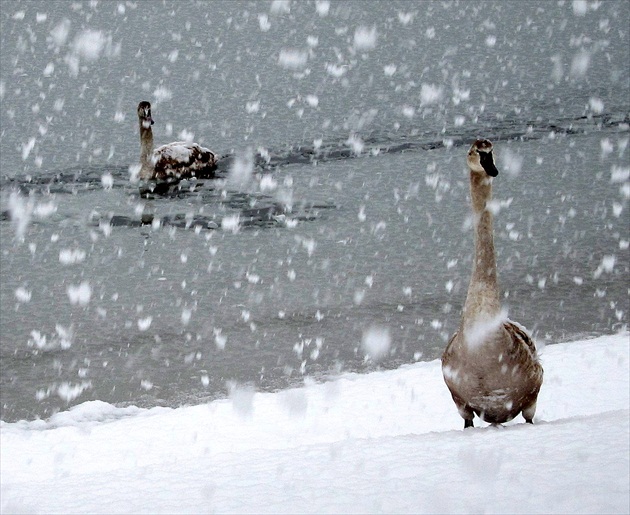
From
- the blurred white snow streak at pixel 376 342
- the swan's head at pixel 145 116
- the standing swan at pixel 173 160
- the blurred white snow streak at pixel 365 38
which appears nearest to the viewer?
the blurred white snow streak at pixel 376 342

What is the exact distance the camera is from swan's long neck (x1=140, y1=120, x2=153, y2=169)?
1404 centimetres

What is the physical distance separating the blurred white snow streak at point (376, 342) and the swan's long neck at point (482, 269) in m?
2.57

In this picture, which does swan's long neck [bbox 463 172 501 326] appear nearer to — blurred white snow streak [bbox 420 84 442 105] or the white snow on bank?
the white snow on bank

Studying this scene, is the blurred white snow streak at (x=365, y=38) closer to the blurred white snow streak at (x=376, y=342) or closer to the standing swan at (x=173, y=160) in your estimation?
the standing swan at (x=173, y=160)

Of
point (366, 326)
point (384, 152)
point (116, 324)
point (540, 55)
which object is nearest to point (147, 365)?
point (116, 324)

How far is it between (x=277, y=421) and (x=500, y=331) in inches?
67.6

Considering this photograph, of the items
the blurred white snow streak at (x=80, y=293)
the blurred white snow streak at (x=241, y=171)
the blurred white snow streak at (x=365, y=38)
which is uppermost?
the blurred white snow streak at (x=365, y=38)

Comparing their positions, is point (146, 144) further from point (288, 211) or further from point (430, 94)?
point (430, 94)

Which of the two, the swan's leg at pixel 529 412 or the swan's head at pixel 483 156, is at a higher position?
the swan's head at pixel 483 156

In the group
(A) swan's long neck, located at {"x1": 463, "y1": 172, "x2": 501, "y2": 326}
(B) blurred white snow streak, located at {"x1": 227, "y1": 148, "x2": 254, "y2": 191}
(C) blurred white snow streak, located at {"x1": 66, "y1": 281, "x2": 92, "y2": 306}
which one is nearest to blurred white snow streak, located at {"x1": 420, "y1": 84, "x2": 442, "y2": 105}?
(B) blurred white snow streak, located at {"x1": 227, "y1": 148, "x2": 254, "y2": 191}

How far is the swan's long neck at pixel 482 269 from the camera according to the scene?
15.6 ft

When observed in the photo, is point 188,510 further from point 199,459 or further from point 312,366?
point 312,366

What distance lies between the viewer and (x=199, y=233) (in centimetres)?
1120

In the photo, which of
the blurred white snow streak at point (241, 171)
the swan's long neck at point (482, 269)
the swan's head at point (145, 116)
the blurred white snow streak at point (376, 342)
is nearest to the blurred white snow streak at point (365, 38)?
the blurred white snow streak at point (241, 171)
